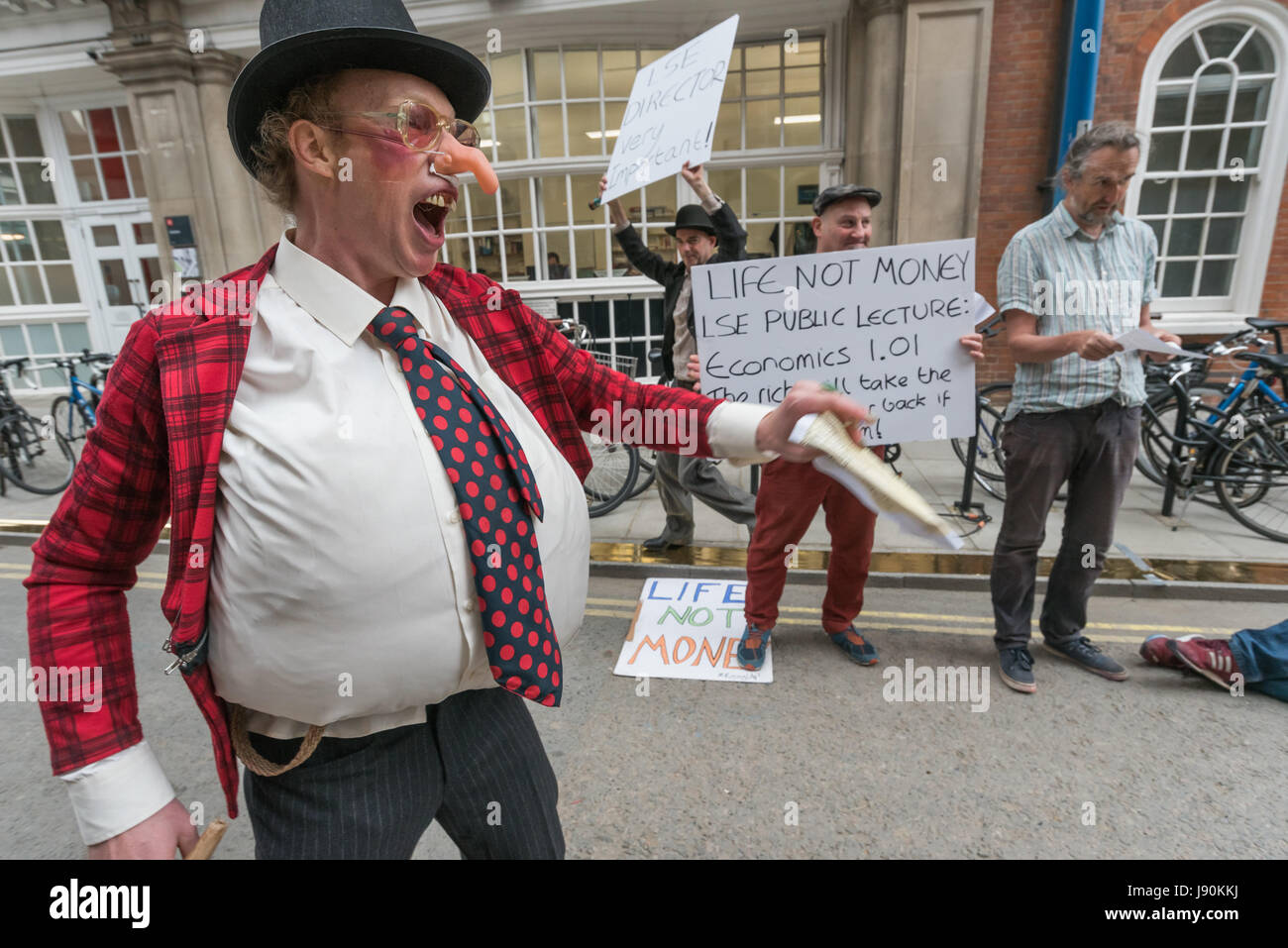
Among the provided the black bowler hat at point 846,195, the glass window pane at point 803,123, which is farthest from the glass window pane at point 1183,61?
the black bowler hat at point 846,195

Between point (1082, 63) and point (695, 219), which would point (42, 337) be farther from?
point (1082, 63)

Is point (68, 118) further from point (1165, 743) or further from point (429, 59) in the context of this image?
point (1165, 743)

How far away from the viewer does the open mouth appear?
116 cm

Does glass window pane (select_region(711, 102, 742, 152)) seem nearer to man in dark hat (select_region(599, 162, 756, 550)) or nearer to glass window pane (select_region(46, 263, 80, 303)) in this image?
man in dark hat (select_region(599, 162, 756, 550))

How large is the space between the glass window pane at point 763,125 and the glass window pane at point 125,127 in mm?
8484

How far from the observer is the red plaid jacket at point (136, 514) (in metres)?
1.01

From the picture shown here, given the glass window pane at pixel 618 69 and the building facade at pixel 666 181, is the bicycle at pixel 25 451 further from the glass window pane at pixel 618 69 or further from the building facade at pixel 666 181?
the glass window pane at pixel 618 69

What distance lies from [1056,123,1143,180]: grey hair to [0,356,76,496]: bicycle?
312 inches

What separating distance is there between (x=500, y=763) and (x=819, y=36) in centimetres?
852

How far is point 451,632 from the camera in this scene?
1104 millimetres

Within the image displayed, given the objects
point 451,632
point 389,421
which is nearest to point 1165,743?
point 451,632

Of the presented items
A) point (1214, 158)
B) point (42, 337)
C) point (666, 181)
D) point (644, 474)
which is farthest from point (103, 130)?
point (1214, 158)

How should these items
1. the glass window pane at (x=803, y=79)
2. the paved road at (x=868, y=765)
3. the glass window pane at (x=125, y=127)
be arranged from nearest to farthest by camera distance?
1. the paved road at (x=868, y=765)
2. the glass window pane at (x=803, y=79)
3. the glass window pane at (x=125, y=127)

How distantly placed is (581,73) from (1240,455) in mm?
7396
